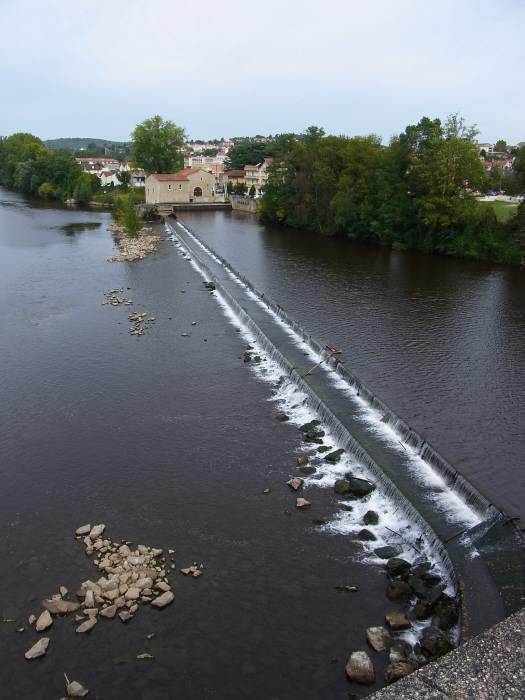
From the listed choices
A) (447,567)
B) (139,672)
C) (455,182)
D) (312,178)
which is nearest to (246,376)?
(447,567)

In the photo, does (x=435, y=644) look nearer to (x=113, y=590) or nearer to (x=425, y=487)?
(x=425, y=487)

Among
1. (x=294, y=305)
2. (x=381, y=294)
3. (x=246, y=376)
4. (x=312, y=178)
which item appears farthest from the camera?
(x=312, y=178)

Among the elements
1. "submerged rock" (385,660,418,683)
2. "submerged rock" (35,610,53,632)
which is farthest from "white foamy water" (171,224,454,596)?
"submerged rock" (35,610,53,632)

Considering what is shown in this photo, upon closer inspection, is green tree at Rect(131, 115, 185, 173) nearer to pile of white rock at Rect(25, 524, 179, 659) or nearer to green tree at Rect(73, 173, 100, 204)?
green tree at Rect(73, 173, 100, 204)

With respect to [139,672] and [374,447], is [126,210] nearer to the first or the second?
[374,447]

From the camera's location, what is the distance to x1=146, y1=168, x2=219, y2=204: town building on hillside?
82312 millimetres

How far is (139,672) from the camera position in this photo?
1008cm

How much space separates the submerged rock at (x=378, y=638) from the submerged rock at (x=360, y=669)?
0.36 metres

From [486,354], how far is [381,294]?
34.6ft

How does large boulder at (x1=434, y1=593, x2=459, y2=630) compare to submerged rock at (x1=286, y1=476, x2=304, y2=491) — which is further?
submerged rock at (x1=286, y1=476, x2=304, y2=491)

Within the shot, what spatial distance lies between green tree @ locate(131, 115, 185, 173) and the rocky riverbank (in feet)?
107

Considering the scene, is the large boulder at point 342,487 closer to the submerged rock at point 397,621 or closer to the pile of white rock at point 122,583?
the submerged rock at point 397,621

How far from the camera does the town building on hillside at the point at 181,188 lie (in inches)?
3241

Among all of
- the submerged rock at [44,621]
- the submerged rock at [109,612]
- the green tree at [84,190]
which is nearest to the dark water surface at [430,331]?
the submerged rock at [109,612]
